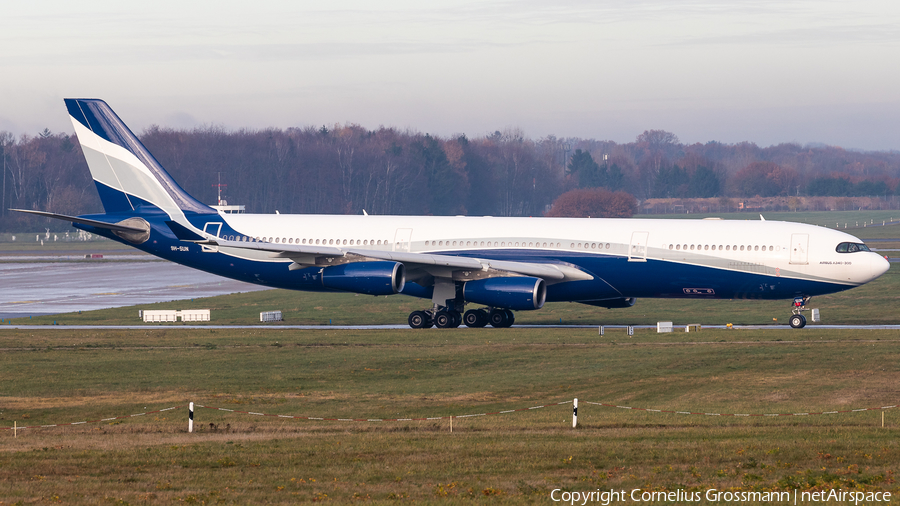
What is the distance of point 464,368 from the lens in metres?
30.7

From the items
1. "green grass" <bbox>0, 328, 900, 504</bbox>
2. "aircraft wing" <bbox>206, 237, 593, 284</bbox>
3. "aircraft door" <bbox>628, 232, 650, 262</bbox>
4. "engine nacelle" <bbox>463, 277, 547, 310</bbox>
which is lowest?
"green grass" <bbox>0, 328, 900, 504</bbox>

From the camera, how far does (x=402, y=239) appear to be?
137 feet

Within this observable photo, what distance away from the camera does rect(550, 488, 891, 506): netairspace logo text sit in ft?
46.0

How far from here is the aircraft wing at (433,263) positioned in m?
39.0

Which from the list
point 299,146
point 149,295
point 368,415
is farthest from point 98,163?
point 299,146

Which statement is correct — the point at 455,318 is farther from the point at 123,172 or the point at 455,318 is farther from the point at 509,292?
the point at 123,172

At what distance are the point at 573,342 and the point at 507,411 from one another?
13.1 m

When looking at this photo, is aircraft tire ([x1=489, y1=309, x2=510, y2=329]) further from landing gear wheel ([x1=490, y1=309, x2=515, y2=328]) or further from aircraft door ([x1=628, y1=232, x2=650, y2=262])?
aircraft door ([x1=628, y1=232, x2=650, y2=262])

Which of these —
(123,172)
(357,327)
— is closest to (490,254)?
(357,327)

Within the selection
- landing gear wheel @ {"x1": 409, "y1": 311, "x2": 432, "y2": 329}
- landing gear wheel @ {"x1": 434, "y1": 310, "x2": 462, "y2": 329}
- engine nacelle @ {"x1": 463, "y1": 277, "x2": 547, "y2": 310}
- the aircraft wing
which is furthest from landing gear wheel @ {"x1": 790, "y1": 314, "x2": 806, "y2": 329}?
landing gear wheel @ {"x1": 409, "y1": 311, "x2": 432, "y2": 329}

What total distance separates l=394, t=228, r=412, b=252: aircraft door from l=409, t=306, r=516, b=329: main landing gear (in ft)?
9.29

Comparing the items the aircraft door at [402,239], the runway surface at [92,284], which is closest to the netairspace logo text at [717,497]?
the aircraft door at [402,239]

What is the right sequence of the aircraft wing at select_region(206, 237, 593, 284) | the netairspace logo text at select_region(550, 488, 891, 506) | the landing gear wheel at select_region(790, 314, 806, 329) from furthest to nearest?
the landing gear wheel at select_region(790, 314, 806, 329) < the aircraft wing at select_region(206, 237, 593, 284) < the netairspace logo text at select_region(550, 488, 891, 506)

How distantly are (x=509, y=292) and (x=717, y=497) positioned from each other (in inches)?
946
